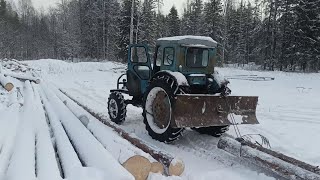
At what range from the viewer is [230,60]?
185 ft

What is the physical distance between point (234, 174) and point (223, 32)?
42504mm

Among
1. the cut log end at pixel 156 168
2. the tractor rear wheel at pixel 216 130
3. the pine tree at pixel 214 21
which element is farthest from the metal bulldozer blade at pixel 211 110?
the pine tree at pixel 214 21

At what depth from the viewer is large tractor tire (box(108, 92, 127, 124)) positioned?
9.32 m

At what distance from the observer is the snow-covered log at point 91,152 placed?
4.78m

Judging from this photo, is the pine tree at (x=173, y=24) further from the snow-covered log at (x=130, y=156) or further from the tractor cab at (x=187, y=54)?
the snow-covered log at (x=130, y=156)

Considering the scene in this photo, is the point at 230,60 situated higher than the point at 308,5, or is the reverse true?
the point at 308,5

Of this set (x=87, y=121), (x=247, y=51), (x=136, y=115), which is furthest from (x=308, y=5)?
(x=87, y=121)

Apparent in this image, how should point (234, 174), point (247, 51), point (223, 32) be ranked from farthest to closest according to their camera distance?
1. point (247, 51)
2. point (223, 32)
3. point (234, 174)

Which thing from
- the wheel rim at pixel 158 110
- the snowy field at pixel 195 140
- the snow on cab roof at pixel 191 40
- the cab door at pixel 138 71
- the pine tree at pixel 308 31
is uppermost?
the pine tree at pixel 308 31

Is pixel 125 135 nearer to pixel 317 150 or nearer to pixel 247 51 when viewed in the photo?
pixel 317 150

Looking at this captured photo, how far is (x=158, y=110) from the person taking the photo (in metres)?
7.76

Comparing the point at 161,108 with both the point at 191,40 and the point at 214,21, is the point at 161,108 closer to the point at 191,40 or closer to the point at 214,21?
the point at 191,40

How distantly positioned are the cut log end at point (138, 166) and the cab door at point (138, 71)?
4.29 meters

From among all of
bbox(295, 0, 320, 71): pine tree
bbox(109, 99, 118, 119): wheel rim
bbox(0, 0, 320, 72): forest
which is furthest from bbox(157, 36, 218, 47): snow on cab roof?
bbox(295, 0, 320, 71): pine tree
